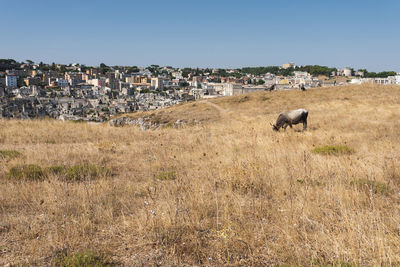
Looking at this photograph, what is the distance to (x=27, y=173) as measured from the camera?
652cm

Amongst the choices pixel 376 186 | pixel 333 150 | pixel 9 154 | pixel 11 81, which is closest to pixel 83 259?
pixel 376 186

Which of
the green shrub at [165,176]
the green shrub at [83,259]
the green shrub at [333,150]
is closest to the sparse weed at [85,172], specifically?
the green shrub at [165,176]

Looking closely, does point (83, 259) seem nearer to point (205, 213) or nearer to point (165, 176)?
point (205, 213)

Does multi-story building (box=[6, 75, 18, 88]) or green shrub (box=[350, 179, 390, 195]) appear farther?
multi-story building (box=[6, 75, 18, 88])

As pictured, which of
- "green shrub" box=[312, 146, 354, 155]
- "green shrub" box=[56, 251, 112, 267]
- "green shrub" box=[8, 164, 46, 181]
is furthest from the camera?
"green shrub" box=[312, 146, 354, 155]

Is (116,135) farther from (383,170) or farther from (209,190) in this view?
(383,170)

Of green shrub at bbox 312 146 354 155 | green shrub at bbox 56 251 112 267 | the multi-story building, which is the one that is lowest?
green shrub at bbox 56 251 112 267

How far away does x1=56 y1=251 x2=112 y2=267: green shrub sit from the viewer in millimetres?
2971

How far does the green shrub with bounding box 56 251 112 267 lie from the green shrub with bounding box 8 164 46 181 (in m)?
3.80

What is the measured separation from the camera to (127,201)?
16.1 feet

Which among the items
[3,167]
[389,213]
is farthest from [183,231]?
[3,167]

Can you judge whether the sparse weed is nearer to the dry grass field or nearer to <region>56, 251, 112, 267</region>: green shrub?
the dry grass field

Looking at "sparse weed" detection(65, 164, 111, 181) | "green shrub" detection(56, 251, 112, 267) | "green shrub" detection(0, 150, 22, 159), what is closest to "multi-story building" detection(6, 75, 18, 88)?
"green shrub" detection(0, 150, 22, 159)

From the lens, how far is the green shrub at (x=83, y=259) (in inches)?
117
